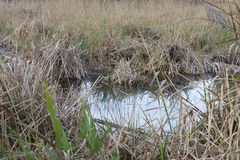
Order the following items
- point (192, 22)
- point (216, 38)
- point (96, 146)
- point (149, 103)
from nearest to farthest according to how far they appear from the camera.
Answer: point (96, 146) < point (149, 103) < point (216, 38) < point (192, 22)

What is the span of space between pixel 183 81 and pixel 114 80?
0.92 meters

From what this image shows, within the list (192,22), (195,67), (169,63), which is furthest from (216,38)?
(169,63)

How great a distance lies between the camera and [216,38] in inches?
184

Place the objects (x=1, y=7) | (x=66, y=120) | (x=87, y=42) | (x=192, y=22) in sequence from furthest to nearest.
→ (x=1, y=7)
(x=192, y=22)
(x=87, y=42)
(x=66, y=120)

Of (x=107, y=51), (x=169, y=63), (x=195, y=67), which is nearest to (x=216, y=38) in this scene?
(x=195, y=67)

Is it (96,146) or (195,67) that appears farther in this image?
(195,67)

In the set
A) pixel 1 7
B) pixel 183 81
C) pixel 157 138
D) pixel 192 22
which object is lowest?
pixel 183 81

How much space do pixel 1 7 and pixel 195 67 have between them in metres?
5.31

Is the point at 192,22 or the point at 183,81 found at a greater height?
the point at 192,22

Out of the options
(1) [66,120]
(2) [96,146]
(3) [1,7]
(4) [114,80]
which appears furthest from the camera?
(3) [1,7]

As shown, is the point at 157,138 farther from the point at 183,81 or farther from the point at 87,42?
the point at 87,42

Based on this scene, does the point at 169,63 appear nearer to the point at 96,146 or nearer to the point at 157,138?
the point at 157,138

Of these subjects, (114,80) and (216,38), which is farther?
(216,38)

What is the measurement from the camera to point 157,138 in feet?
4.65
